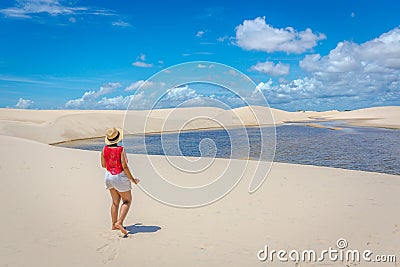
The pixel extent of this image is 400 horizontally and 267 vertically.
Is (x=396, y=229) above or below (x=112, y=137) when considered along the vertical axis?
below

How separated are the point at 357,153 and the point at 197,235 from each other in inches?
744

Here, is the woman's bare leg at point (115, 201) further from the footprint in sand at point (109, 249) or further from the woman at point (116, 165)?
the footprint in sand at point (109, 249)

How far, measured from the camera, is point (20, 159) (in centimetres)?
1395

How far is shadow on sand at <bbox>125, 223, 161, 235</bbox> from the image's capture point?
7094 mm

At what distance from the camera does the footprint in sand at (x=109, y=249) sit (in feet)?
19.0

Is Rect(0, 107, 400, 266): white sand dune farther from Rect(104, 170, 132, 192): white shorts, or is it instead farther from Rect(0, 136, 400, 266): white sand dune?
Rect(104, 170, 132, 192): white shorts

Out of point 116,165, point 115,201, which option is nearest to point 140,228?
point 115,201

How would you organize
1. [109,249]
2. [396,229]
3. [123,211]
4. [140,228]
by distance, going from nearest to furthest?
[109,249] → [123,211] → [396,229] → [140,228]

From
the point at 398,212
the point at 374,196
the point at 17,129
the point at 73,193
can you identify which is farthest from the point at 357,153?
the point at 17,129

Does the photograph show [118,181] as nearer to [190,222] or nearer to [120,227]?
[120,227]

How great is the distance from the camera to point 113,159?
6445 mm

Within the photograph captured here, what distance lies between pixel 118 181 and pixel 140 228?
1.36 meters

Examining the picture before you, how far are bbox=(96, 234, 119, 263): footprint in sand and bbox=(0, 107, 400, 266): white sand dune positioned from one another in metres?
0.02

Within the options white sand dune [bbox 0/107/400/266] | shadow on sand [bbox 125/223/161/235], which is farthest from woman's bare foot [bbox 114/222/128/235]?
shadow on sand [bbox 125/223/161/235]
